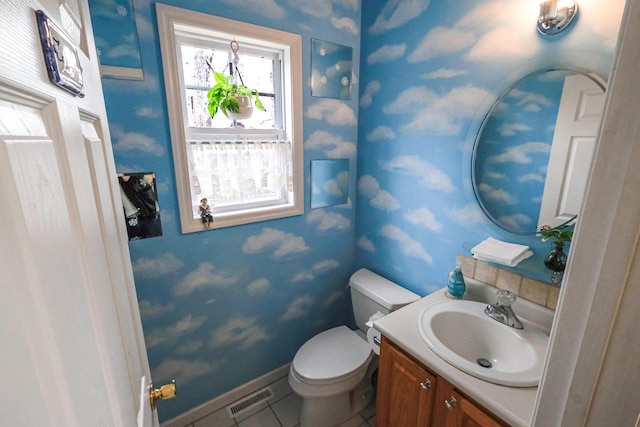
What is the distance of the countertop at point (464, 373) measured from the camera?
0.85 metres

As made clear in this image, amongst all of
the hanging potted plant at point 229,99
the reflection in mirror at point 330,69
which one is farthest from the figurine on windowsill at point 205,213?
the reflection in mirror at point 330,69

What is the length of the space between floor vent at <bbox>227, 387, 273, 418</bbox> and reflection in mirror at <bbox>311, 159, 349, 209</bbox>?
1.25 metres

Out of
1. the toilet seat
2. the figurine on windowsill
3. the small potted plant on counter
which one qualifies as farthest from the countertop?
the figurine on windowsill

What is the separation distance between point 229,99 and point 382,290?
135 centimetres

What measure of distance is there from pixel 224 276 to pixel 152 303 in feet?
1.18

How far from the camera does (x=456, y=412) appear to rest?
3.20 feet

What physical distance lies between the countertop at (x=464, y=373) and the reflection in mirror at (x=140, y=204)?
1119 millimetres

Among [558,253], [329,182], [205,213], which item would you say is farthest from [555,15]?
[205,213]

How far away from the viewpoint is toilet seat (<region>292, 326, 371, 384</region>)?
1517mm

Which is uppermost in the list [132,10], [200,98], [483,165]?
[132,10]

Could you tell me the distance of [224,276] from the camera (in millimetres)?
1625

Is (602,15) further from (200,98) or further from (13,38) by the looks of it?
→ (200,98)

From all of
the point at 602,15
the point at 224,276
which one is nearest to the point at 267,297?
the point at 224,276

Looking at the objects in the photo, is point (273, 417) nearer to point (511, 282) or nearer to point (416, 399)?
point (416, 399)
